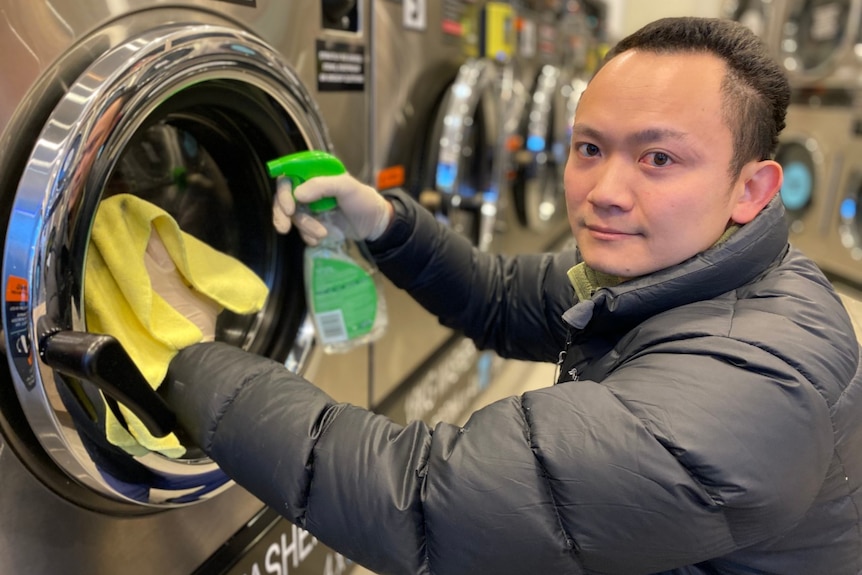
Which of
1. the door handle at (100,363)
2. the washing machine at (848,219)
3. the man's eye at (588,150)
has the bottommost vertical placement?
the washing machine at (848,219)

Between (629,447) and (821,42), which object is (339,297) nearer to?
(629,447)

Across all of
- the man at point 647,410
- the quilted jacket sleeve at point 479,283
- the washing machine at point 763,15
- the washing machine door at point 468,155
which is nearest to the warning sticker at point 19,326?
the man at point 647,410

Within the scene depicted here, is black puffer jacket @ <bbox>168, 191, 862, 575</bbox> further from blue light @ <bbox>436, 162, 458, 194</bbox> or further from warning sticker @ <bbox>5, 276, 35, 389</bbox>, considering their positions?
blue light @ <bbox>436, 162, 458, 194</bbox>

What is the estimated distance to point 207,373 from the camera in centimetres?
68

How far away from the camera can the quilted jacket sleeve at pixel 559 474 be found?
1.75ft

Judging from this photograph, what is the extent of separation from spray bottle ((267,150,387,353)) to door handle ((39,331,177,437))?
0.32m

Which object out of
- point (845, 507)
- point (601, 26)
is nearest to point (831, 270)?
point (601, 26)

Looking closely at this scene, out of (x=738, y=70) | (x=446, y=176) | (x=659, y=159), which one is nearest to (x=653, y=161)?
(x=659, y=159)

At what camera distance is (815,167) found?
2.90m

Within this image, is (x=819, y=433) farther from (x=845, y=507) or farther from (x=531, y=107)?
(x=531, y=107)

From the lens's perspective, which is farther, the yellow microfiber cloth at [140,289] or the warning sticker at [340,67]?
the warning sticker at [340,67]

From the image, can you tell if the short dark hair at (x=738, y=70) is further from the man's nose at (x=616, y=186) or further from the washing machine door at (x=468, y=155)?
the washing machine door at (x=468, y=155)

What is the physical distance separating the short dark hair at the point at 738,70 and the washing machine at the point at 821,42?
2.40 m

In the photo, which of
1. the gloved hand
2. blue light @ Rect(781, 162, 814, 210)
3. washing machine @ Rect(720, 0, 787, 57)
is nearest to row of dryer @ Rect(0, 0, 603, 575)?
the gloved hand
